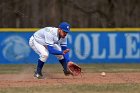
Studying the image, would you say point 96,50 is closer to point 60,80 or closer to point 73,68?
point 73,68

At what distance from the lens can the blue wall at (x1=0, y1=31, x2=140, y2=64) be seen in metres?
19.7

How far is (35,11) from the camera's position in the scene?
32.9 m

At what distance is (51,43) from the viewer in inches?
503

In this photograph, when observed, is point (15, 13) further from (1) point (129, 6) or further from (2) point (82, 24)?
(1) point (129, 6)

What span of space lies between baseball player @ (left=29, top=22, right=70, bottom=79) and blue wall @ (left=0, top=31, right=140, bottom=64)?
6.16 meters

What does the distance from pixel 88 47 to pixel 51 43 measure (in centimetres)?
753

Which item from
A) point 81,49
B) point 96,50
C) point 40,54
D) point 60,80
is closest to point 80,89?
point 60,80

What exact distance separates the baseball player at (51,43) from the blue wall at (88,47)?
6.16 meters

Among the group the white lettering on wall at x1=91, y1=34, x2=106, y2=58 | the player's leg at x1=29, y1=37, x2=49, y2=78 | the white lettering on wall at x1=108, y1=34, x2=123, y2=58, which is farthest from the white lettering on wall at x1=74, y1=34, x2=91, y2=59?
the player's leg at x1=29, y1=37, x2=49, y2=78

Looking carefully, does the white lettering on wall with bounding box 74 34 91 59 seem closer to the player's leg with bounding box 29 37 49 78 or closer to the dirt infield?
the dirt infield

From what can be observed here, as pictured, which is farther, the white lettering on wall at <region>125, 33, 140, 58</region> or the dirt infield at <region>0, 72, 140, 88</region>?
the white lettering on wall at <region>125, 33, 140, 58</region>

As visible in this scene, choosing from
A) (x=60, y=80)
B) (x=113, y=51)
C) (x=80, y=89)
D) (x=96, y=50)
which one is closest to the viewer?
(x=80, y=89)

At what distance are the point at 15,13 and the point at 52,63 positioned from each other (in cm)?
1256

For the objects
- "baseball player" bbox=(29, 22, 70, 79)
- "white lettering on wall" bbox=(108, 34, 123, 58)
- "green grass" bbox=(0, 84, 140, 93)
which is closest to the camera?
"green grass" bbox=(0, 84, 140, 93)
